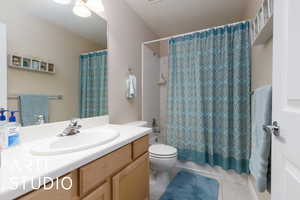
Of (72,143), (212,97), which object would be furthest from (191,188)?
(72,143)

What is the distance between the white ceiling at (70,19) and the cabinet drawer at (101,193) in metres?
1.21

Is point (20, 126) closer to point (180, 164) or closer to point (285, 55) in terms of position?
point (285, 55)

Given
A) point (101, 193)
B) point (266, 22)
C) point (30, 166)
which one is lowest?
point (101, 193)

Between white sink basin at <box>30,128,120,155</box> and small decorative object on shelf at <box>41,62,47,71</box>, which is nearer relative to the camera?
white sink basin at <box>30,128,120,155</box>

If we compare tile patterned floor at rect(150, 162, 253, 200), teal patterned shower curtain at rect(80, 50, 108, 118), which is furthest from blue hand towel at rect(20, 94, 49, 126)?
tile patterned floor at rect(150, 162, 253, 200)

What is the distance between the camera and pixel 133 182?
3.34 feet

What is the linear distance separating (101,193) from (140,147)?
1.43ft

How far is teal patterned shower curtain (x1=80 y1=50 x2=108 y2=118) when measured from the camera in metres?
1.25

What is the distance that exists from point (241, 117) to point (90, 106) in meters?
1.73

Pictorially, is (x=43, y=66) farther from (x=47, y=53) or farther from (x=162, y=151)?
(x=162, y=151)

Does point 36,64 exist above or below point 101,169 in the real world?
above

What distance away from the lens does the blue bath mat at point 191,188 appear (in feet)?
4.72

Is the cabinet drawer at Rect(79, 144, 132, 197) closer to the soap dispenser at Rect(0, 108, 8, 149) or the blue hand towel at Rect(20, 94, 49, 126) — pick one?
the soap dispenser at Rect(0, 108, 8, 149)

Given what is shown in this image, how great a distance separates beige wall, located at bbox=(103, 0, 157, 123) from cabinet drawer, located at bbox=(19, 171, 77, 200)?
972 mm
